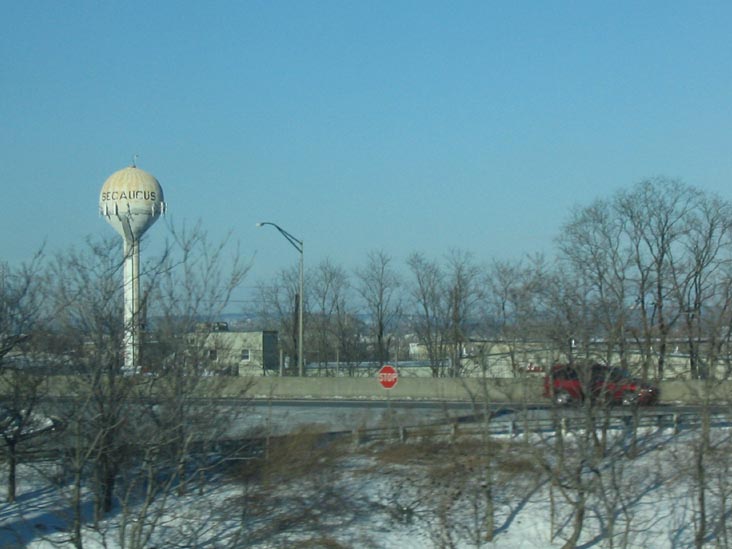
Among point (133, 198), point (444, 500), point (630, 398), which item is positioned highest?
point (133, 198)

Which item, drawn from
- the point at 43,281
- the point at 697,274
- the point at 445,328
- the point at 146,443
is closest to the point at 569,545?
the point at 146,443

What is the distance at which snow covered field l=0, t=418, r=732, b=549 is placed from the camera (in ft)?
42.1

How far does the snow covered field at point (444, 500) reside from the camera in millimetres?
12844

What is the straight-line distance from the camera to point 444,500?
14.4m

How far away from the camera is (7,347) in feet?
41.4

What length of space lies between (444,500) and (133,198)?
44108 millimetres

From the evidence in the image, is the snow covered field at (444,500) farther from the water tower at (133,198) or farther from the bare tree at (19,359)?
the water tower at (133,198)

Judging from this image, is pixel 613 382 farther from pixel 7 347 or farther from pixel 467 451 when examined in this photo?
pixel 7 347

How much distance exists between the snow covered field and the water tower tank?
38.6m

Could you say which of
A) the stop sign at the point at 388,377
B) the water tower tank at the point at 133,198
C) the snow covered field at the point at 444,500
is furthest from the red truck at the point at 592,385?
the water tower tank at the point at 133,198

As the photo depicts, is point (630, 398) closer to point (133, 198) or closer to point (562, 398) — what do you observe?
point (562, 398)

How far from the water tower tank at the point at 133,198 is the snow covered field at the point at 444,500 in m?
38.6

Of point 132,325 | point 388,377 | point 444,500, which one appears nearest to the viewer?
point 132,325

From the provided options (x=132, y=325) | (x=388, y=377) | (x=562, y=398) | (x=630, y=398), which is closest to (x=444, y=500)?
(x=562, y=398)
